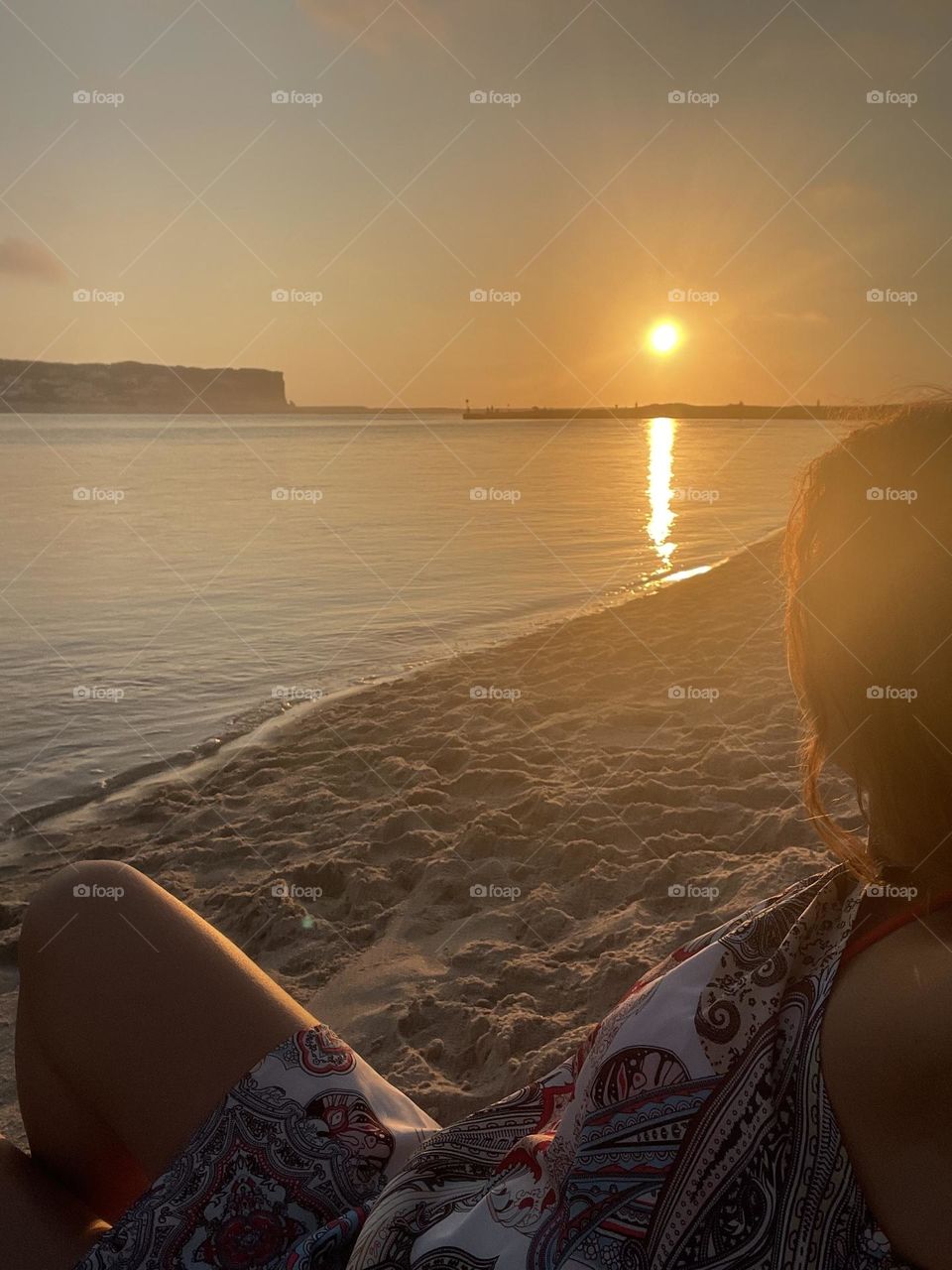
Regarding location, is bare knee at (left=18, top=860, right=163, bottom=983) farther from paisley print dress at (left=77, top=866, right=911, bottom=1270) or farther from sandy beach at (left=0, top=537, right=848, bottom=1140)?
sandy beach at (left=0, top=537, right=848, bottom=1140)

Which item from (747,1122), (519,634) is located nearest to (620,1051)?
(747,1122)

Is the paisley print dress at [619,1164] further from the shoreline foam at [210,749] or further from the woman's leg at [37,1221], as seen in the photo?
the shoreline foam at [210,749]

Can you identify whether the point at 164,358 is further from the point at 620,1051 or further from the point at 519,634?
the point at 620,1051

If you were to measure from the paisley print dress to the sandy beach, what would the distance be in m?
1.07

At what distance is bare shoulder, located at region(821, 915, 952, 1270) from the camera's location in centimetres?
78

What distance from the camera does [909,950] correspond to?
862 mm

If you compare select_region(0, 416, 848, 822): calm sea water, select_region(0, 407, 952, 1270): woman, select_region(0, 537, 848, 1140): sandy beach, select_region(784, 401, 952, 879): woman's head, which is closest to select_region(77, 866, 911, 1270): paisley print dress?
select_region(0, 407, 952, 1270): woman

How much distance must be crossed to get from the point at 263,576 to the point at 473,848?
19.0 ft

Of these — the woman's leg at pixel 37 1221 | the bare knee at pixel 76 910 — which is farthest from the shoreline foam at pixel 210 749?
the woman's leg at pixel 37 1221

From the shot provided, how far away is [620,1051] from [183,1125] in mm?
703

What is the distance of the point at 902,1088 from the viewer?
2.61 ft

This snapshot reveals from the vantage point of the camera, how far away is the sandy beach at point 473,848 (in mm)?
2564

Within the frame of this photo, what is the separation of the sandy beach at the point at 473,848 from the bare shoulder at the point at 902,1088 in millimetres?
1569

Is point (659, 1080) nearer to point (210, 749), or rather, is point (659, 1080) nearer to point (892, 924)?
point (892, 924)
